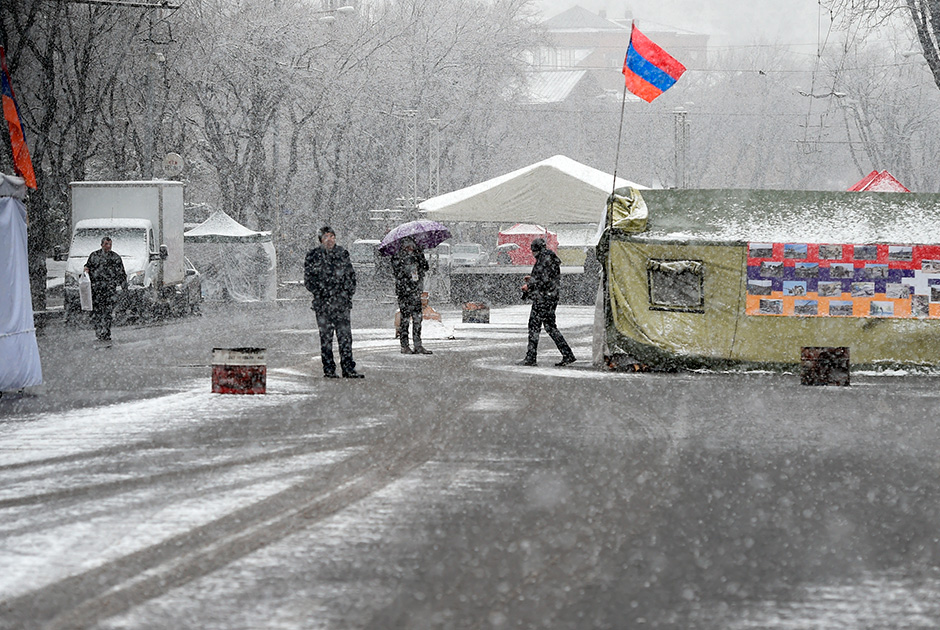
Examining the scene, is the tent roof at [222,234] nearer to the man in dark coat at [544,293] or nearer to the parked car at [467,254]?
the parked car at [467,254]

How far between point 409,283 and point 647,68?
4.72m

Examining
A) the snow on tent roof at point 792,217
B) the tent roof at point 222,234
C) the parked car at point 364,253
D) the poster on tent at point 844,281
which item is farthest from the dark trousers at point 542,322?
the parked car at point 364,253

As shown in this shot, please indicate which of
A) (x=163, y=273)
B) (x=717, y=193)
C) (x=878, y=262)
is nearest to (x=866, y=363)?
(x=878, y=262)

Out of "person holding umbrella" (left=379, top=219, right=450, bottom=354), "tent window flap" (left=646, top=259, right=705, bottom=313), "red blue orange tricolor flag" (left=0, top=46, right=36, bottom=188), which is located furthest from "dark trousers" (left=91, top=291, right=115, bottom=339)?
"tent window flap" (left=646, top=259, right=705, bottom=313)

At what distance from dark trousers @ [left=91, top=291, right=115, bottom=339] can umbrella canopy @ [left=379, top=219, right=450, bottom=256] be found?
515 cm

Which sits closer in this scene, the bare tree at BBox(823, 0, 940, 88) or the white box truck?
the bare tree at BBox(823, 0, 940, 88)

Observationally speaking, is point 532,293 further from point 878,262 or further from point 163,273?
point 163,273

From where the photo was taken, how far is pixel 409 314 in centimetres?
2136

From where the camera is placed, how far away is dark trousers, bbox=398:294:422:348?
832 inches

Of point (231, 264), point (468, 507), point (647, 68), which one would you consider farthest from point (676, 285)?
point (231, 264)

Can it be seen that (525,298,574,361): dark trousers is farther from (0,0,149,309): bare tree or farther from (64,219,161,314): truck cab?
(0,0,149,309): bare tree

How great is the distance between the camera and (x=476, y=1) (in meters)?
74.4

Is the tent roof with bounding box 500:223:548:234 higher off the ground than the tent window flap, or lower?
higher

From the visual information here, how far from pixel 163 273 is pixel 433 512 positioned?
88.3 ft
